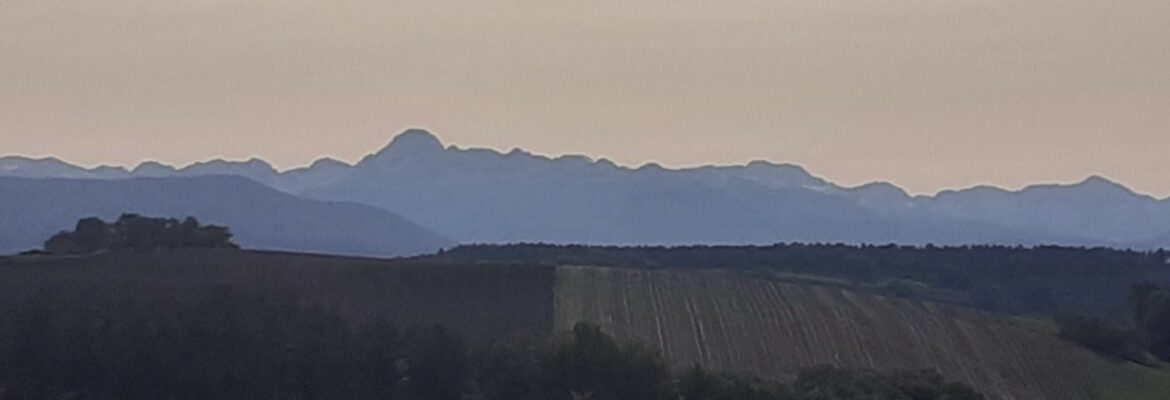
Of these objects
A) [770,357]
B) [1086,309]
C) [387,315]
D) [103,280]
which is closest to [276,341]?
[387,315]

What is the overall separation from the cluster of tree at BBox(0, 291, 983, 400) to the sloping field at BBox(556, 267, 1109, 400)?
563cm

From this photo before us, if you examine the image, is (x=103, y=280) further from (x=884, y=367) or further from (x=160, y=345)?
(x=884, y=367)

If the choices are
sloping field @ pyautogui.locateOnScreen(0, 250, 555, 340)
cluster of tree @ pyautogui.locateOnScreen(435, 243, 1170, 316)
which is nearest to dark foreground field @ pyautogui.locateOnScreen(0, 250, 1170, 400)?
sloping field @ pyautogui.locateOnScreen(0, 250, 555, 340)

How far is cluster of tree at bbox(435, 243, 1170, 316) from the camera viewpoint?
134m

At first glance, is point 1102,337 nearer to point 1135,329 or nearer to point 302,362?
point 1135,329

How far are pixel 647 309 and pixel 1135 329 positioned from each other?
27.0 meters

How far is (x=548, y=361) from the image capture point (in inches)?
2689

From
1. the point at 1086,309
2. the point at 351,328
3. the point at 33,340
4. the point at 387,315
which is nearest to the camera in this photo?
the point at 33,340

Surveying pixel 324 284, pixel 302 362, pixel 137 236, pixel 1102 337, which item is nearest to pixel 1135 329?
pixel 1102 337

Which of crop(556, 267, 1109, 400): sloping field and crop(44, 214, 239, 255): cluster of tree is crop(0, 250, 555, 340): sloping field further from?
crop(44, 214, 239, 255): cluster of tree

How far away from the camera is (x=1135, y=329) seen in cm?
10050

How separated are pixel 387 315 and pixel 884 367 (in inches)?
670

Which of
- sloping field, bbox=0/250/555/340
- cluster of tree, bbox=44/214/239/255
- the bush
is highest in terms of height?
cluster of tree, bbox=44/214/239/255

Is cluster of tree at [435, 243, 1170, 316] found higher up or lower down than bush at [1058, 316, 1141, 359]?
higher up
